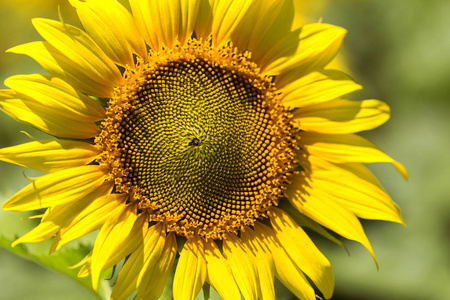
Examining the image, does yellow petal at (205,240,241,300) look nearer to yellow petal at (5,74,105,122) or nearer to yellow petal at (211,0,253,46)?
yellow petal at (5,74,105,122)

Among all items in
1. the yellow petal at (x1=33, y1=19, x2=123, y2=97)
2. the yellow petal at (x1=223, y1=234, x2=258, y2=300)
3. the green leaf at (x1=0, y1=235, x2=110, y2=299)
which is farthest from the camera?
the green leaf at (x1=0, y1=235, x2=110, y2=299)

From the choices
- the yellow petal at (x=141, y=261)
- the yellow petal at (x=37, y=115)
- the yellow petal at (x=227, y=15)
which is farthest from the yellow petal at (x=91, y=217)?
the yellow petal at (x=227, y=15)

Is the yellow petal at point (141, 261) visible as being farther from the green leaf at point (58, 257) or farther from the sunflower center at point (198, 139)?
the green leaf at point (58, 257)

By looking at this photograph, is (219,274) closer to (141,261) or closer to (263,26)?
(141,261)

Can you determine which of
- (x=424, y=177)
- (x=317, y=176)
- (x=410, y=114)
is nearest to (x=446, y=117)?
(x=410, y=114)

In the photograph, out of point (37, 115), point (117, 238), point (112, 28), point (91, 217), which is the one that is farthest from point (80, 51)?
point (117, 238)

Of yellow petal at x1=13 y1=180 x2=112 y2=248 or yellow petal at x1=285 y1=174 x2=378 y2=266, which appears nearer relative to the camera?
A: yellow petal at x1=13 y1=180 x2=112 y2=248

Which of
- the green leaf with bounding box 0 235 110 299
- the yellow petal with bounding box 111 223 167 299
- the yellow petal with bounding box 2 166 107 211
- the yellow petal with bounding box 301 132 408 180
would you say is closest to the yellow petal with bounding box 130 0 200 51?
the yellow petal with bounding box 2 166 107 211
